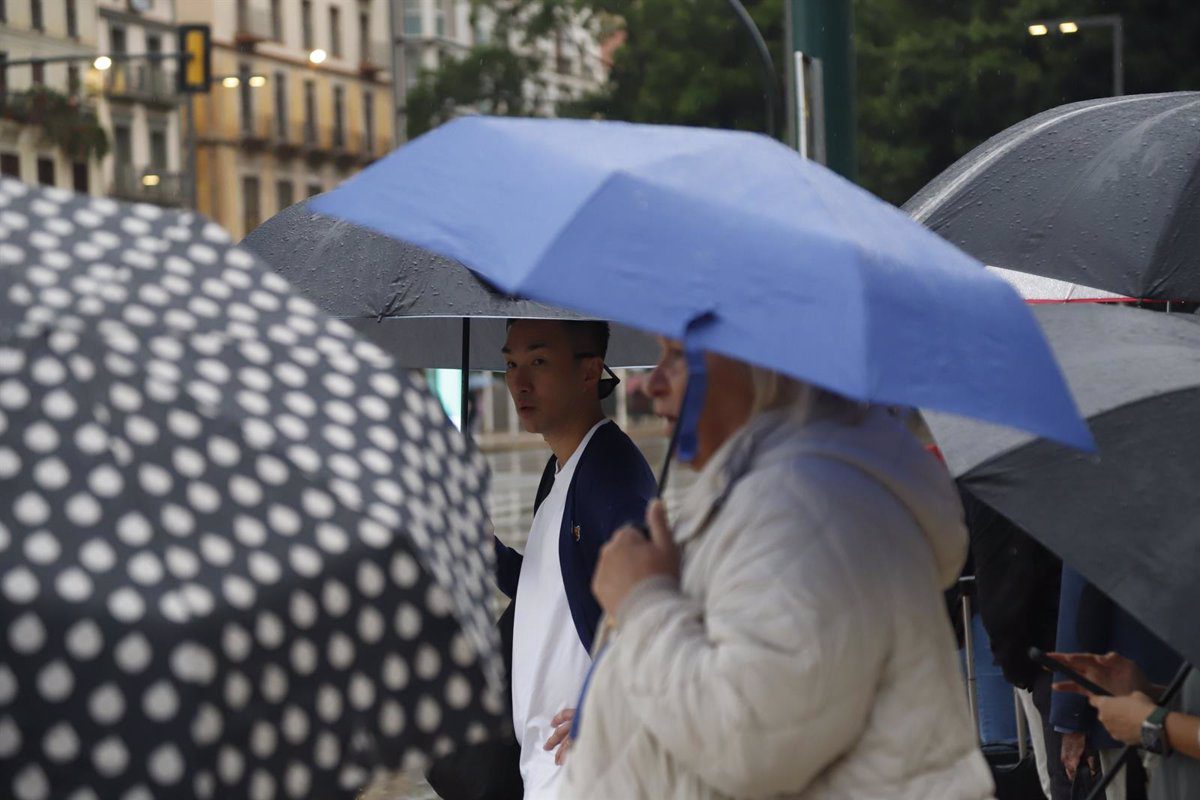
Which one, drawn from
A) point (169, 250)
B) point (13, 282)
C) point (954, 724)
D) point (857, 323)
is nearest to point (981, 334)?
point (857, 323)

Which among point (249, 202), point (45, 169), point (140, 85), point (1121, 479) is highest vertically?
point (140, 85)

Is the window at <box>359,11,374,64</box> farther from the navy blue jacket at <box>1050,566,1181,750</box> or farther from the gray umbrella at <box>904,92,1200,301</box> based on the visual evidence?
the navy blue jacket at <box>1050,566,1181,750</box>

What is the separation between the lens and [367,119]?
73.4 meters

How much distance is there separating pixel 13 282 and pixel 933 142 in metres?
25.4

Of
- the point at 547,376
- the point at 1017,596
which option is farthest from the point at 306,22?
the point at 547,376

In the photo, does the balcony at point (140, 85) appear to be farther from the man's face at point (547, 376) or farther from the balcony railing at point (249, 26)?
the man's face at point (547, 376)

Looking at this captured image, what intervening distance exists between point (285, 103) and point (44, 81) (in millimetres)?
16203

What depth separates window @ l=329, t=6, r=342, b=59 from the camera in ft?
233

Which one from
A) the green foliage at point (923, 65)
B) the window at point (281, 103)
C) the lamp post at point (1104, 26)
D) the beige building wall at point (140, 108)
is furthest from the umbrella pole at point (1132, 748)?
the window at point (281, 103)

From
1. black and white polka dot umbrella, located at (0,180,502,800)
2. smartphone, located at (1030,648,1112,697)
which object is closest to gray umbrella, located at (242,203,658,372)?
smartphone, located at (1030,648,1112,697)

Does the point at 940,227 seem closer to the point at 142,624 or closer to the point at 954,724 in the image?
the point at 954,724

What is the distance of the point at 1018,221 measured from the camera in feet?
15.8

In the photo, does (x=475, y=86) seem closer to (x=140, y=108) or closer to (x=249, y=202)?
(x=140, y=108)

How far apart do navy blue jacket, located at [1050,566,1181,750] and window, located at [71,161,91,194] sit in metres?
53.3
